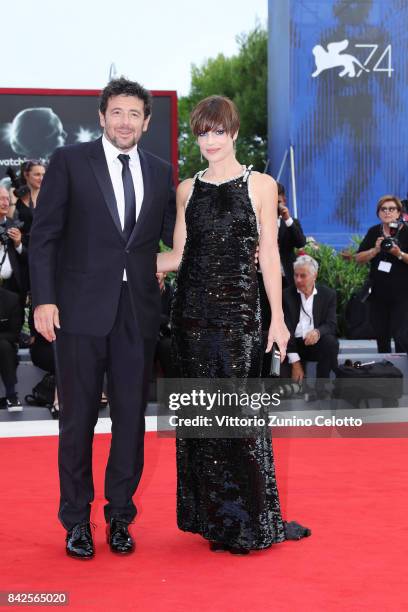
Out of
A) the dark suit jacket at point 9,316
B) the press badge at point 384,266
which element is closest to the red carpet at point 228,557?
the dark suit jacket at point 9,316

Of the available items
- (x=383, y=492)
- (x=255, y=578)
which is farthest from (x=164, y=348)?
(x=255, y=578)

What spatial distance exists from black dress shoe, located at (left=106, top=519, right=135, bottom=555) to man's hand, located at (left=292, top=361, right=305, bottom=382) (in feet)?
12.7

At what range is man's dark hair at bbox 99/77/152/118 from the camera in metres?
3.52

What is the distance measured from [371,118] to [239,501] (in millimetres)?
13254

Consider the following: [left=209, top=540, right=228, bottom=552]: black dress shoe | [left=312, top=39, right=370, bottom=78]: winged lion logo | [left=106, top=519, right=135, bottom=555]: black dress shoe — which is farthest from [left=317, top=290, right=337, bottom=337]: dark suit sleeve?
[left=312, top=39, right=370, bottom=78]: winged lion logo

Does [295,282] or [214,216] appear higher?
[214,216]

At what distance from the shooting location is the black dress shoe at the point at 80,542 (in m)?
3.44

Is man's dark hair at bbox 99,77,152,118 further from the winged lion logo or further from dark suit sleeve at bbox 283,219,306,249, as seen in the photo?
the winged lion logo

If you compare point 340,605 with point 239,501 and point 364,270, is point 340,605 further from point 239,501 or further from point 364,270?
point 364,270

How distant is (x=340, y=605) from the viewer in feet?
9.62

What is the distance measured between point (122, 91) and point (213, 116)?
0.34m

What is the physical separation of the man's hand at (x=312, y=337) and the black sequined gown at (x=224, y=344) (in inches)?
143

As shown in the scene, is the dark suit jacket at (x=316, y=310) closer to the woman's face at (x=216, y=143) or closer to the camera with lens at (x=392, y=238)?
the camera with lens at (x=392, y=238)

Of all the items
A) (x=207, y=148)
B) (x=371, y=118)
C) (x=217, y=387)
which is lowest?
(x=217, y=387)
